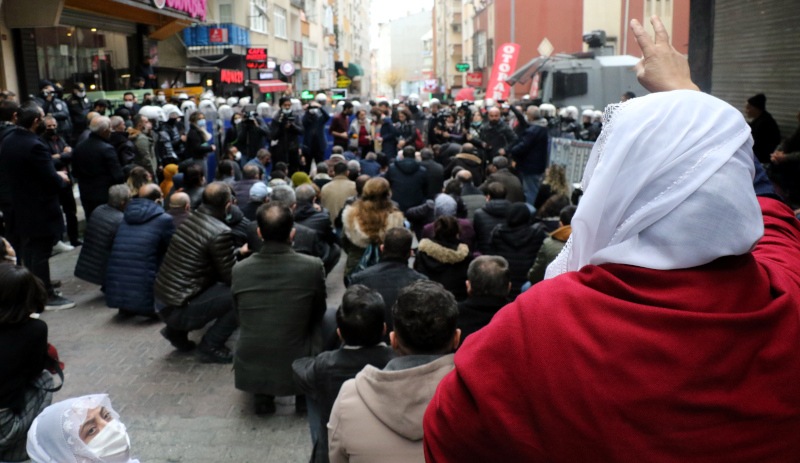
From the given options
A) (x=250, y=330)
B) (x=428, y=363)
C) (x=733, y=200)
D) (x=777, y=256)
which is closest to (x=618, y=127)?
(x=733, y=200)

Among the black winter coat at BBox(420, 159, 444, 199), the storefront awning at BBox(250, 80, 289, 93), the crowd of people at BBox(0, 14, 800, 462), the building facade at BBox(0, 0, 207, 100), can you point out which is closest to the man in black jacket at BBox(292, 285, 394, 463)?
the crowd of people at BBox(0, 14, 800, 462)

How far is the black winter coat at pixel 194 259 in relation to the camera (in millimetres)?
6348

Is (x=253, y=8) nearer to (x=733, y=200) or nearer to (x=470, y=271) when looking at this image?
(x=470, y=271)

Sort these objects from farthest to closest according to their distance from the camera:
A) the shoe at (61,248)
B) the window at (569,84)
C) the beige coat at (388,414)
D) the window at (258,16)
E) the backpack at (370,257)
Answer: the window at (258,16) → the window at (569,84) → the shoe at (61,248) → the backpack at (370,257) → the beige coat at (388,414)

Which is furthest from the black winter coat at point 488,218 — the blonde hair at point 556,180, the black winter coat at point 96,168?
the black winter coat at point 96,168

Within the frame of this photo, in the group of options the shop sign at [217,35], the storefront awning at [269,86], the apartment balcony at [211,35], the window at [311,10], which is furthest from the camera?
the window at [311,10]

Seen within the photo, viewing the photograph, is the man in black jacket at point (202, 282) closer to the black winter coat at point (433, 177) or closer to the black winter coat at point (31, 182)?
the black winter coat at point (31, 182)

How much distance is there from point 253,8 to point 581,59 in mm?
21893

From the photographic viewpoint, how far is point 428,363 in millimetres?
2783

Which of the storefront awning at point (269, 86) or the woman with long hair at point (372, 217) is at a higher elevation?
the storefront awning at point (269, 86)

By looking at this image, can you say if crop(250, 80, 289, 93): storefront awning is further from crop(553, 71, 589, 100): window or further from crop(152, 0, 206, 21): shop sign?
crop(553, 71, 589, 100): window

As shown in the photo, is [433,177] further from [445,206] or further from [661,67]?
[661,67]

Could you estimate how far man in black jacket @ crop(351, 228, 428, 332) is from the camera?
5.09 metres

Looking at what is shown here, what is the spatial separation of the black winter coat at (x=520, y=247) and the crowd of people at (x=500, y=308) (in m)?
0.02
